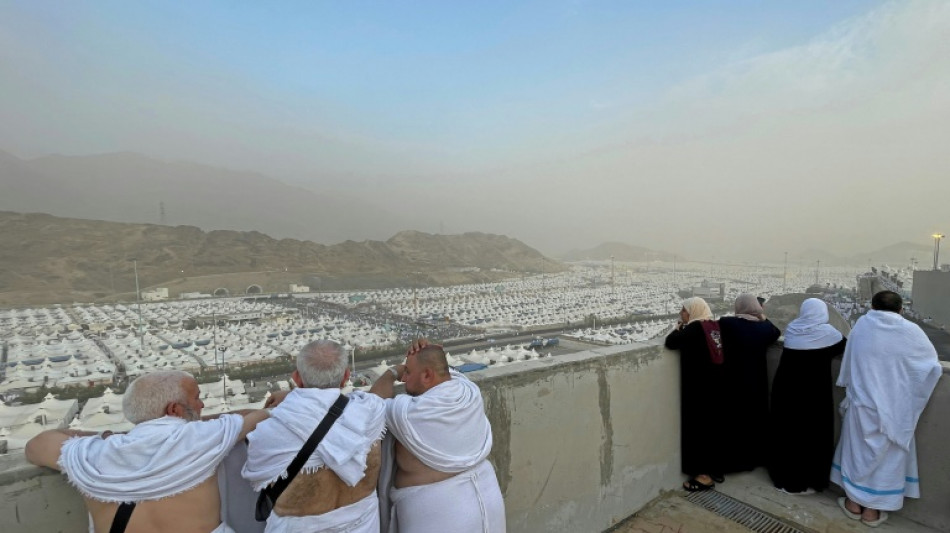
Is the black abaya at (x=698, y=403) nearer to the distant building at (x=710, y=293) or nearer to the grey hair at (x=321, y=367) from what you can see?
the grey hair at (x=321, y=367)

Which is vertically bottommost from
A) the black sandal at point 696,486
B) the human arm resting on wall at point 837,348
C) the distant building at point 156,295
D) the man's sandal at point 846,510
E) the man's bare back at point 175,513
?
the distant building at point 156,295

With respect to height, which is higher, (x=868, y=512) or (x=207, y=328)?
(x=868, y=512)

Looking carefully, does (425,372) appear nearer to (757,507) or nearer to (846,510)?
(757,507)

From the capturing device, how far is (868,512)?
107 inches

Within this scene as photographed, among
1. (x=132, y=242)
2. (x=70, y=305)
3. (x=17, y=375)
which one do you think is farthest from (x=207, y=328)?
(x=132, y=242)

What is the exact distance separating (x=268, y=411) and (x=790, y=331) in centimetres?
305

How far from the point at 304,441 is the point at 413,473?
477 mm

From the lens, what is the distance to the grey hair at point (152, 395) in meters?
1.46

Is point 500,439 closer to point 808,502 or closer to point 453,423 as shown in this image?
point 453,423

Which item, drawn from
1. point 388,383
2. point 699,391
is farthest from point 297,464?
point 699,391

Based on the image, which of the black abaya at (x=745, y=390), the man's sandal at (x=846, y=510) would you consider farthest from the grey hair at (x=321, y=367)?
the man's sandal at (x=846, y=510)

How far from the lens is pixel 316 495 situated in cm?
154

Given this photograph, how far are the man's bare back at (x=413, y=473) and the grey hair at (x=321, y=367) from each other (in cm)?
39

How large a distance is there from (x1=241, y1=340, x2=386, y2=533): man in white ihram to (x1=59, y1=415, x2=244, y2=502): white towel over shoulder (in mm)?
146
